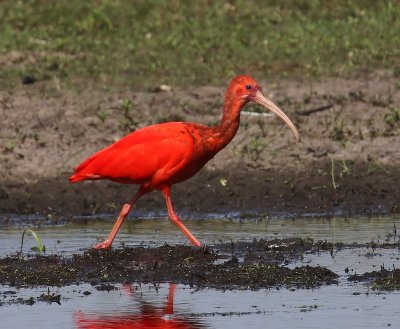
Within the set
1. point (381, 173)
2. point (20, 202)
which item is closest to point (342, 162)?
point (381, 173)

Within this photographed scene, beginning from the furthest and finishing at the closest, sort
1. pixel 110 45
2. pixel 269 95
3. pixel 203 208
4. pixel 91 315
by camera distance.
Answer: pixel 110 45, pixel 269 95, pixel 203 208, pixel 91 315

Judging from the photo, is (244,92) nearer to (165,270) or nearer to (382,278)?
(165,270)

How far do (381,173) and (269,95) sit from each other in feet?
6.39

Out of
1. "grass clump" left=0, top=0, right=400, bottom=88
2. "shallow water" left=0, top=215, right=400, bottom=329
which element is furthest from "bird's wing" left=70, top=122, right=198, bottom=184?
→ "grass clump" left=0, top=0, right=400, bottom=88

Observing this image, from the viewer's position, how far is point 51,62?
52.2 feet

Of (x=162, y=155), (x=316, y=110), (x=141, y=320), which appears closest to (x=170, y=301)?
(x=141, y=320)

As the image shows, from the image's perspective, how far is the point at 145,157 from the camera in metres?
10.9

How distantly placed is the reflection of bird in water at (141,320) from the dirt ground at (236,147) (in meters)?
4.30

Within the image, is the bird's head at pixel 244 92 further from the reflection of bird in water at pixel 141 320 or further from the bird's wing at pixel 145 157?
the reflection of bird in water at pixel 141 320

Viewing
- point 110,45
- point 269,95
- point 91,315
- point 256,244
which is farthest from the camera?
point 110,45

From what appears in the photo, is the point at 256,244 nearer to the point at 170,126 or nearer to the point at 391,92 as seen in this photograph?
the point at 170,126

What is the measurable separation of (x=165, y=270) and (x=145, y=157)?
45.3 inches

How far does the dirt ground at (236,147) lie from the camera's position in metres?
13.3

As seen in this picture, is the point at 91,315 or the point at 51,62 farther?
the point at 51,62
